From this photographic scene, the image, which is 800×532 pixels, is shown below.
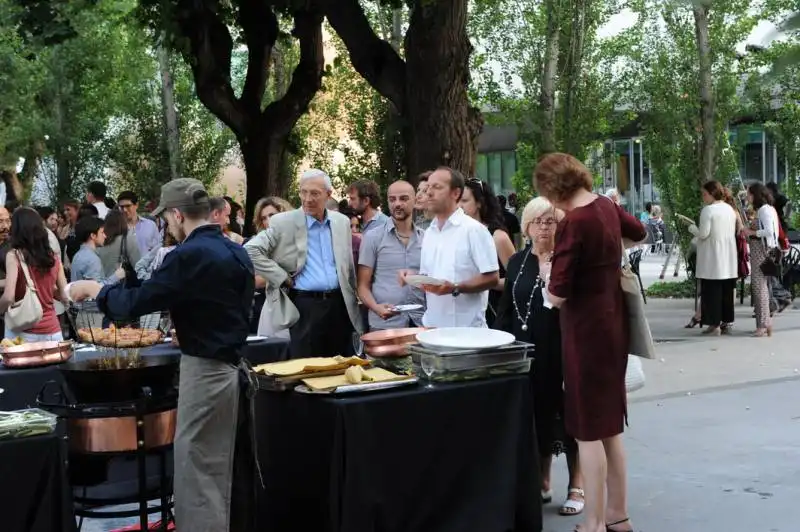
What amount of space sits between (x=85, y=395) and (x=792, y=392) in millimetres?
6891

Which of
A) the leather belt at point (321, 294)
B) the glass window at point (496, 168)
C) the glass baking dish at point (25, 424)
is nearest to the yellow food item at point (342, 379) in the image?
the glass baking dish at point (25, 424)

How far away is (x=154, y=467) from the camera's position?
5.54 meters

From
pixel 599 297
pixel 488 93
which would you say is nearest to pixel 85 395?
pixel 599 297

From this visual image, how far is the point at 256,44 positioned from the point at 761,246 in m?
8.12

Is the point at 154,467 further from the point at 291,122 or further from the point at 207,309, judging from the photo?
the point at 291,122

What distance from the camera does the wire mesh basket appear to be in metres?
5.52

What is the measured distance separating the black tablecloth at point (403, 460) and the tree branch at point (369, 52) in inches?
289

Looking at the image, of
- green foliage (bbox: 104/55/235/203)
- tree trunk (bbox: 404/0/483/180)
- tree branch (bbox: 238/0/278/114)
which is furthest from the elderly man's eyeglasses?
green foliage (bbox: 104/55/235/203)

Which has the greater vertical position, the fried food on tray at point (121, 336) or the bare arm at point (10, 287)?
the bare arm at point (10, 287)

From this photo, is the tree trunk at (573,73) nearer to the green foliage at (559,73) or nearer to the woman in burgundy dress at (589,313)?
the green foliage at (559,73)

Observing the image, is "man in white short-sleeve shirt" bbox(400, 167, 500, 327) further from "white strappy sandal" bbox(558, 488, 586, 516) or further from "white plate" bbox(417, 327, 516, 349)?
"white strappy sandal" bbox(558, 488, 586, 516)

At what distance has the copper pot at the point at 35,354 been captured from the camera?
5809mm

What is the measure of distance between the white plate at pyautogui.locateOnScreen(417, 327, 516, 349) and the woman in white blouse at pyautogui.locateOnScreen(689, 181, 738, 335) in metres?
8.55

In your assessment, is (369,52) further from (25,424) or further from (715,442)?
(25,424)
